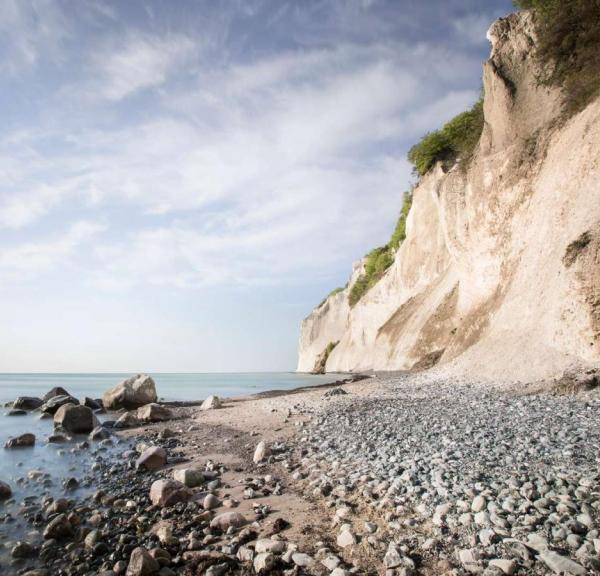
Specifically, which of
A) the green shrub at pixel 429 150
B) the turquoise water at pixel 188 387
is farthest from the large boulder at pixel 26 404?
the green shrub at pixel 429 150

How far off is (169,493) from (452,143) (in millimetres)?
27378

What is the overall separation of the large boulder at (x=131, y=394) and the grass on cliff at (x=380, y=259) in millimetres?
27259

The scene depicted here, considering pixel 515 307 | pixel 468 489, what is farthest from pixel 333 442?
pixel 515 307

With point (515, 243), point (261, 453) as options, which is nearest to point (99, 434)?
point (261, 453)

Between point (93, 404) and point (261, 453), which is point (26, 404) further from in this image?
point (261, 453)

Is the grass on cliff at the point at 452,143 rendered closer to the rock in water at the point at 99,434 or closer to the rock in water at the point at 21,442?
the rock in water at the point at 99,434

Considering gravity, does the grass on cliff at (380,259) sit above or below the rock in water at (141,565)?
above

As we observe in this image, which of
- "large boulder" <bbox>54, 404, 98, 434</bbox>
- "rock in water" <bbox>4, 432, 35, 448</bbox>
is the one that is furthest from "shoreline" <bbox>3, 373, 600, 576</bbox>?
"large boulder" <bbox>54, 404, 98, 434</bbox>

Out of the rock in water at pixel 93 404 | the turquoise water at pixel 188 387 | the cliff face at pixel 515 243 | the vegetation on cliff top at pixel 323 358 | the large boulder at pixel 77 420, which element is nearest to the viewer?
the cliff face at pixel 515 243

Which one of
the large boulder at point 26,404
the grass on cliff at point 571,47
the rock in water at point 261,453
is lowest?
the large boulder at point 26,404

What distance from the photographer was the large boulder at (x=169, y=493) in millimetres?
5824

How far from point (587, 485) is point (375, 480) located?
2476 millimetres

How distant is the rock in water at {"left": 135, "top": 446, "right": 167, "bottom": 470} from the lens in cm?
796

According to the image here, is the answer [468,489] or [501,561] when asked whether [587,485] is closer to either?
[468,489]
